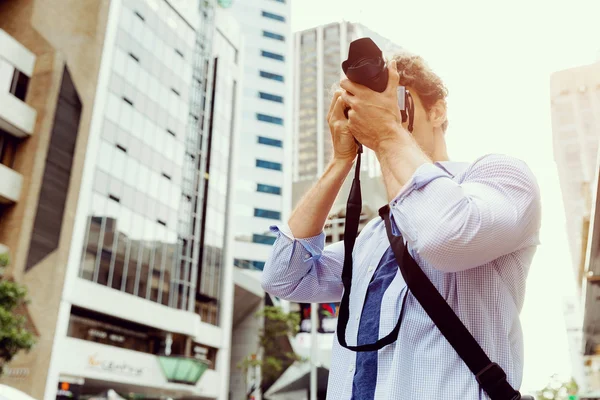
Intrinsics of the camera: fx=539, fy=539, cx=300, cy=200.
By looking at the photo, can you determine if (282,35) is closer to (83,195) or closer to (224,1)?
(224,1)

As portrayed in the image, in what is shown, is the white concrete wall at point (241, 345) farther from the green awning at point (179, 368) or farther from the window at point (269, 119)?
the window at point (269, 119)

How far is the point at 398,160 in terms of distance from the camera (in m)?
1.18

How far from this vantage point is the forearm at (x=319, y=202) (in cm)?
145

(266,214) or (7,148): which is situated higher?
(266,214)

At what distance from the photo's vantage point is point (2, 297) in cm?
1462

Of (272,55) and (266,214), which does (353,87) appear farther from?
(272,55)

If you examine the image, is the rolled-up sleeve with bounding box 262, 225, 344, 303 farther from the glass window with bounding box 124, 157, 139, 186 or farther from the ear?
the glass window with bounding box 124, 157, 139, 186

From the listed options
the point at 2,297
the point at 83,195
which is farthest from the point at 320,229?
the point at 83,195

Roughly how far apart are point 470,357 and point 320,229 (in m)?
0.59

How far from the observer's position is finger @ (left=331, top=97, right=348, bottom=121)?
1298mm

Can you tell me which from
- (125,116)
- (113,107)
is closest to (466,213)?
(113,107)

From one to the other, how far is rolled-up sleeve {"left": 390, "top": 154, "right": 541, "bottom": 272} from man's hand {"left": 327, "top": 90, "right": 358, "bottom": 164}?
296 mm

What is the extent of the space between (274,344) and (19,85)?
73.7ft

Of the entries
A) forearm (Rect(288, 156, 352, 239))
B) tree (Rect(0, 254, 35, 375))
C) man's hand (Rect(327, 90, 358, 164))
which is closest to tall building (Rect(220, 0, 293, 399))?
tree (Rect(0, 254, 35, 375))
